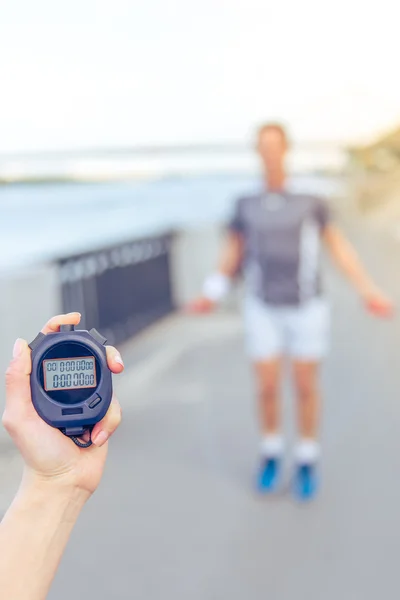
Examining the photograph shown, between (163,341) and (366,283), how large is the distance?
4584 millimetres

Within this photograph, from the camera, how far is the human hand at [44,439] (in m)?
1.46

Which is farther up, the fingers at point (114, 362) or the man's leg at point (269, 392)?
the fingers at point (114, 362)

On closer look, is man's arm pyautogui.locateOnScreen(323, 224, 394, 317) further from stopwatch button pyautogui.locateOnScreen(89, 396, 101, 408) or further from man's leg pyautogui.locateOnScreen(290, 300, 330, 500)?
stopwatch button pyautogui.locateOnScreen(89, 396, 101, 408)

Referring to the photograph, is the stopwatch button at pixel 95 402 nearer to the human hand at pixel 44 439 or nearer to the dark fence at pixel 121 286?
the human hand at pixel 44 439

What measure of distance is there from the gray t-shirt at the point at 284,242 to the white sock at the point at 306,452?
717mm

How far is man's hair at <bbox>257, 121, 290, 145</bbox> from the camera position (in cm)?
459

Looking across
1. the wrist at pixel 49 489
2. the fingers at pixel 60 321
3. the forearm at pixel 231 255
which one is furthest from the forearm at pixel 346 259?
the wrist at pixel 49 489

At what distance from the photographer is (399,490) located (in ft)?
15.3

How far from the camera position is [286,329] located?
182 inches

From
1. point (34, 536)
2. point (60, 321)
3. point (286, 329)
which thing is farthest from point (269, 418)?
point (34, 536)

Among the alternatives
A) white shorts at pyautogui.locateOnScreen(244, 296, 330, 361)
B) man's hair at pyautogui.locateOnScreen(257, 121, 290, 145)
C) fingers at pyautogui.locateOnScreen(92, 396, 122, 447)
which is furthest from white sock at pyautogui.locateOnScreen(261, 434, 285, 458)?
fingers at pyautogui.locateOnScreen(92, 396, 122, 447)

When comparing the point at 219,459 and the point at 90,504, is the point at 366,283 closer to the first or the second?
the point at 219,459

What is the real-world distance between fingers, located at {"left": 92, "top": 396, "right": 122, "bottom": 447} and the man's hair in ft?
10.6

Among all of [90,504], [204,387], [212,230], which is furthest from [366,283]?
[212,230]
